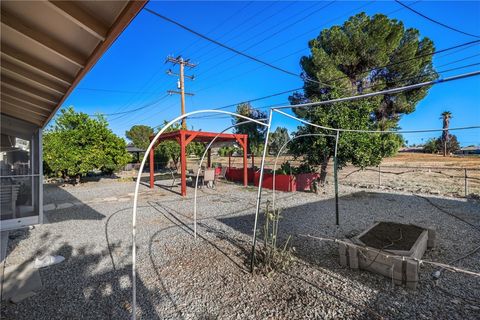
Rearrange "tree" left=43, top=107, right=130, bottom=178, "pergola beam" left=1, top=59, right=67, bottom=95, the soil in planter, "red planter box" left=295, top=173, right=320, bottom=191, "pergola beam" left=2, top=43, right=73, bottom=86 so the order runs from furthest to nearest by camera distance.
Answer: "tree" left=43, top=107, right=130, bottom=178 < "red planter box" left=295, top=173, right=320, bottom=191 < the soil in planter < "pergola beam" left=1, top=59, right=67, bottom=95 < "pergola beam" left=2, top=43, right=73, bottom=86

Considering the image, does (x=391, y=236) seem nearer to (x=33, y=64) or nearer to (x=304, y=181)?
(x=33, y=64)

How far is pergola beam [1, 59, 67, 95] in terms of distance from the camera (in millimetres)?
2693

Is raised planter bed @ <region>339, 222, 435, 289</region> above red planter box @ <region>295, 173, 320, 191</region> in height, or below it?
below

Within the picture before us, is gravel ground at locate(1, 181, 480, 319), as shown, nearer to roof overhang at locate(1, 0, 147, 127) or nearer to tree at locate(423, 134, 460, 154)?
Answer: roof overhang at locate(1, 0, 147, 127)

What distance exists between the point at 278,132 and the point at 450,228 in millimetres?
29398

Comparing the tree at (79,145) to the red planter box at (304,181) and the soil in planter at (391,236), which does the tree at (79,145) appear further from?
the soil in planter at (391,236)

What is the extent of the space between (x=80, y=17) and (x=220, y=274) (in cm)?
303

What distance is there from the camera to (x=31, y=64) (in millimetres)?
2543

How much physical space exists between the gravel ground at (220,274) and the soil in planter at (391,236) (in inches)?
13.5

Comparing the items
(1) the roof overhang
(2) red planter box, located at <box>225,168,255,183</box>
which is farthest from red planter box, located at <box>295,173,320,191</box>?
(1) the roof overhang

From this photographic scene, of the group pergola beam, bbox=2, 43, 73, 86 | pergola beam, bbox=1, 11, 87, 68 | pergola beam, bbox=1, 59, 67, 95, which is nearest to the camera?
pergola beam, bbox=1, 11, 87, 68

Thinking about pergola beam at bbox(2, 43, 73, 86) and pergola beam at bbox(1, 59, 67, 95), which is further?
pergola beam at bbox(1, 59, 67, 95)

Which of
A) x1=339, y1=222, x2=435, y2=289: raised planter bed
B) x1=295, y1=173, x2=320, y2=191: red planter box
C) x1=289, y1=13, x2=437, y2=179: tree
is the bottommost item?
x1=339, y1=222, x2=435, y2=289: raised planter bed

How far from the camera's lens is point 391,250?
2971 mm
